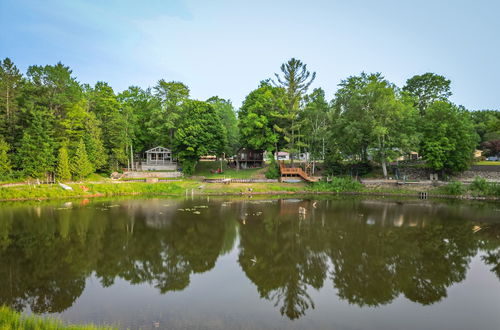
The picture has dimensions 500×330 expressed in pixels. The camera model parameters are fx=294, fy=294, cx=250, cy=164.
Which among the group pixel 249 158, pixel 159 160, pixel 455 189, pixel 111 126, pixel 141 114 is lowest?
pixel 455 189

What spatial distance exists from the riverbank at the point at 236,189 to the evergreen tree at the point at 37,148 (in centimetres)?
370

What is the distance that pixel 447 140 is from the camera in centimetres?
3631

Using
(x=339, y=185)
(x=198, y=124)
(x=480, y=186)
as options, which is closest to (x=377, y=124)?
(x=339, y=185)

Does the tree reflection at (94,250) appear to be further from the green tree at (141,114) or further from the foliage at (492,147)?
the foliage at (492,147)

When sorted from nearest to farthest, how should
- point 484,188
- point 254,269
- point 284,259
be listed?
point 254,269 → point 284,259 → point 484,188

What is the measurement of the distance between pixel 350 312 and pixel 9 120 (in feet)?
145

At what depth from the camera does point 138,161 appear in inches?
2076

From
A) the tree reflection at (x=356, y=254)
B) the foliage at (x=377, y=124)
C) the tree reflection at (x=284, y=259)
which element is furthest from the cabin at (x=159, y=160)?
the tree reflection at (x=284, y=259)

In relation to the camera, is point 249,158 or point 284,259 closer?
point 284,259

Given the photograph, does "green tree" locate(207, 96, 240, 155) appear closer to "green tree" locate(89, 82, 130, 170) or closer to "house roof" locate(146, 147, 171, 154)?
"house roof" locate(146, 147, 171, 154)

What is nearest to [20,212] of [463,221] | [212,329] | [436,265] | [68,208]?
[68,208]

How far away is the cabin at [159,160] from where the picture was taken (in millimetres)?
47866

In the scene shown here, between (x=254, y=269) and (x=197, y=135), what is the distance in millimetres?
32871

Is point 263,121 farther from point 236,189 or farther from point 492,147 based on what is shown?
point 492,147
